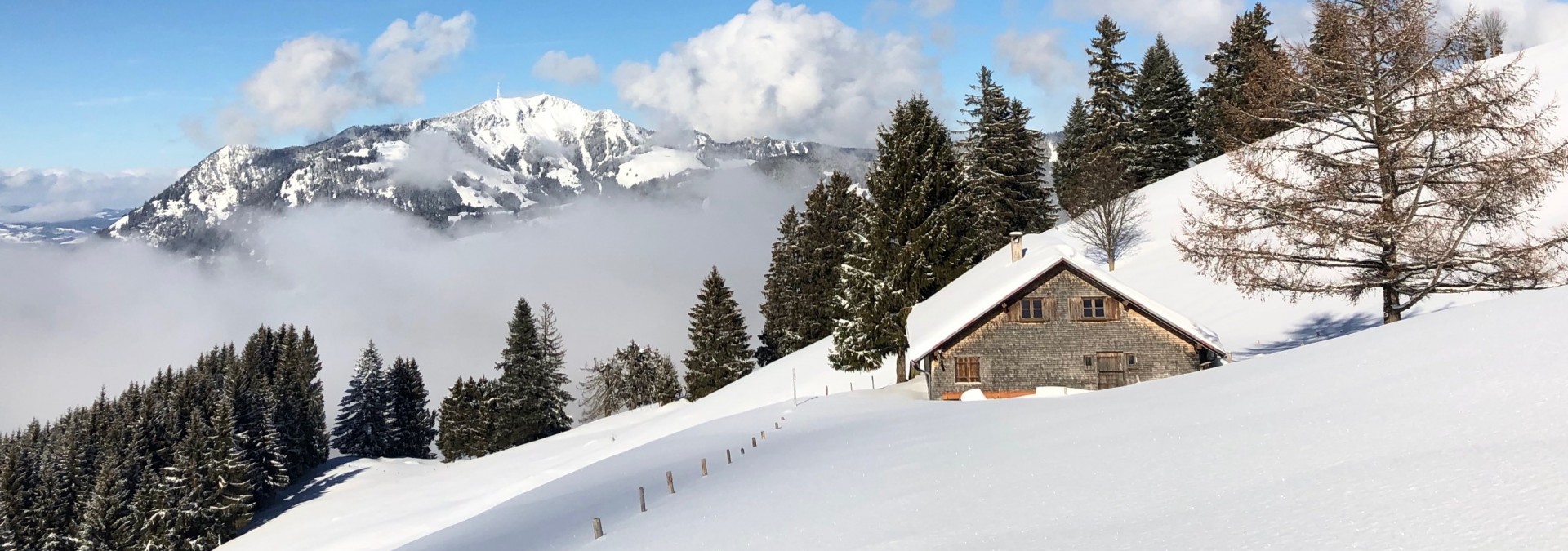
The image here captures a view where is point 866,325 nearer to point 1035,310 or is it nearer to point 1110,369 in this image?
point 1035,310

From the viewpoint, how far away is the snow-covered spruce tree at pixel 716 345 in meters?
63.3

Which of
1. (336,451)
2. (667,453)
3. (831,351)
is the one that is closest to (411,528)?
(667,453)

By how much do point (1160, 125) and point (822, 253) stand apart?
29.8 m

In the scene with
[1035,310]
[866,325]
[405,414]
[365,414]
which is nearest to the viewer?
[1035,310]

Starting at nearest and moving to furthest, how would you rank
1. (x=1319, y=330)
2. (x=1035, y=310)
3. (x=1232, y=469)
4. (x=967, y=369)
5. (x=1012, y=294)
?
(x=1232, y=469) < (x=1012, y=294) < (x=1035, y=310) < (x=1319, y=330) < (x=967, y=369)

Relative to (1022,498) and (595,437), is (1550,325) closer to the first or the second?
(1022,498)

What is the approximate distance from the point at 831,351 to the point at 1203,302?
18.5 meters

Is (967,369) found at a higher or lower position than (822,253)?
lower

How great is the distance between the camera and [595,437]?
50781 millimetres

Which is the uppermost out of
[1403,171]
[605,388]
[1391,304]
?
[1403,171]

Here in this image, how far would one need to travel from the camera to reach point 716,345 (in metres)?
63.9

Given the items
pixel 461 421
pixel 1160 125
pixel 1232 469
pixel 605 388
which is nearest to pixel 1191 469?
pixel 1232 469

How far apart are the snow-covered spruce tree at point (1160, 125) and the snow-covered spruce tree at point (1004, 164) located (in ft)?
31.4

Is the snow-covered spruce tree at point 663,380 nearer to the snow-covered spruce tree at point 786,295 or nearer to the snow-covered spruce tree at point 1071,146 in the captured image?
the snow-covered spruce tree at point 786,295
